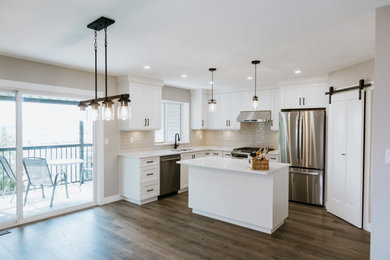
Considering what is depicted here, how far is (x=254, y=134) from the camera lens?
6223mm

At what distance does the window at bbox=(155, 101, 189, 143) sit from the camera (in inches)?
244

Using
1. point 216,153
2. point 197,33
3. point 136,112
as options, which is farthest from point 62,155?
point 216,153

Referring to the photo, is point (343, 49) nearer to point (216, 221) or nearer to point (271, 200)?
point (271, 200)

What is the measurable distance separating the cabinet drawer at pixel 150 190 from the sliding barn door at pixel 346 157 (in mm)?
3222

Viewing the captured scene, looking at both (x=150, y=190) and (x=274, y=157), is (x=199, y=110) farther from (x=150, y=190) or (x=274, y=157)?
(x=150, y=190)

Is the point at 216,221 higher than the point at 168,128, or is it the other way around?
the point at 168,128

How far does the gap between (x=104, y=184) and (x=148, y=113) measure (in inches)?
65.8

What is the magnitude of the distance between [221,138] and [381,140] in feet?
15.8

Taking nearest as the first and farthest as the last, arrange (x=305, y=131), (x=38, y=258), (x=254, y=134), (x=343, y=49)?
(x=38, y=258)
(x=343, y=49)
(x=305, y=131)
(x=254, y=134)

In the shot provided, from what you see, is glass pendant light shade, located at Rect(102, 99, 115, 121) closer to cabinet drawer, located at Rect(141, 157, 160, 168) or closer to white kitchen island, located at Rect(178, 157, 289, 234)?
white kitchen island, located at Rect(178, 157, 289, 234)

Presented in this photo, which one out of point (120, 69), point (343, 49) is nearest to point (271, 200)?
point (343, 49)

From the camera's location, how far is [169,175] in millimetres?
5266

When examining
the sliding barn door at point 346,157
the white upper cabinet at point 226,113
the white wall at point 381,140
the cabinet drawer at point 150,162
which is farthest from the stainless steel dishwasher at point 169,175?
the white wall at point 381,140

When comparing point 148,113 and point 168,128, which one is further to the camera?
point 168,128
